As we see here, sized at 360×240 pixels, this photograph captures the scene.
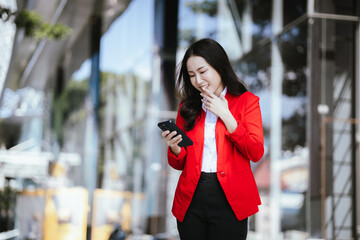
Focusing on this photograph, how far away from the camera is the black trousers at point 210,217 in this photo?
1794mm

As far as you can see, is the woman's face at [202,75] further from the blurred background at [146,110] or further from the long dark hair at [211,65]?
the blurred background at [146,110]

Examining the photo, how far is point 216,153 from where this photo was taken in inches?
72.9

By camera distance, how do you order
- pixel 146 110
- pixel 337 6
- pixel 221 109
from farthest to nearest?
pixel 146 110
pixel 337 6
pixel 221 109

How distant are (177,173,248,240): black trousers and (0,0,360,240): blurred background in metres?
3.00

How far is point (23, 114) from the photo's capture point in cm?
602

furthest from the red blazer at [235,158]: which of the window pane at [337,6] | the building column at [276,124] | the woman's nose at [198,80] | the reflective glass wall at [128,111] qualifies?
the reflective glass wall at [128,111]

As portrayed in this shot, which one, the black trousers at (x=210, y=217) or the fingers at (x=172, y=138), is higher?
the fingers at (x=172, y=138)

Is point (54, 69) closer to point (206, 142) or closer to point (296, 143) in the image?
point (296, 143)

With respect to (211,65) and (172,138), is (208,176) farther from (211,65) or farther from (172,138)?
(211,65)

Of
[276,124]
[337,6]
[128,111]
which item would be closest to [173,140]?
[337,6]

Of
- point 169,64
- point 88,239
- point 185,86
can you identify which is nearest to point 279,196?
point 88,239

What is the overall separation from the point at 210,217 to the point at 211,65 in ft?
1.70

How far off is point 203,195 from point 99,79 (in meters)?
6.33

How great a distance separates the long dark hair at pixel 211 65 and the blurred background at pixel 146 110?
274 cm
